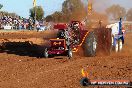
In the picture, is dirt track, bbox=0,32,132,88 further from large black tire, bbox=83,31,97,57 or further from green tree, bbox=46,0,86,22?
green tree, bbox=46,0,86,22

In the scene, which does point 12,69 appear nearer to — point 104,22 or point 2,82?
point 2,82

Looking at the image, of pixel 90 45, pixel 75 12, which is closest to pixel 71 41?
pixel 90 45

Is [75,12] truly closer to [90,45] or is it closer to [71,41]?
[90,45]

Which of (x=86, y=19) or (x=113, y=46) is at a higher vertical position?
(x=86, y=19)

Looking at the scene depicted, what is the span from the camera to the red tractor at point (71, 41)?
15812 mm

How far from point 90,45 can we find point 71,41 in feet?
3.83

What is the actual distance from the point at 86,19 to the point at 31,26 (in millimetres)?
25693

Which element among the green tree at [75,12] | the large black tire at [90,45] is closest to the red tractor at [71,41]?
the large black tire at [90,45]

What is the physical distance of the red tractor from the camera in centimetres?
1581

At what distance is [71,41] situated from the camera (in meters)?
16.1

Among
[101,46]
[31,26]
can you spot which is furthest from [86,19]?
[31,26]

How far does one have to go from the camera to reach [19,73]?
10.7 metres

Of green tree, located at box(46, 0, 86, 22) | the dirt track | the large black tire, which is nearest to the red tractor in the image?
the large black tire

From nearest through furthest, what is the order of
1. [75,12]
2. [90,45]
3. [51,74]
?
[51,74] → [90,45] → [75,12]
